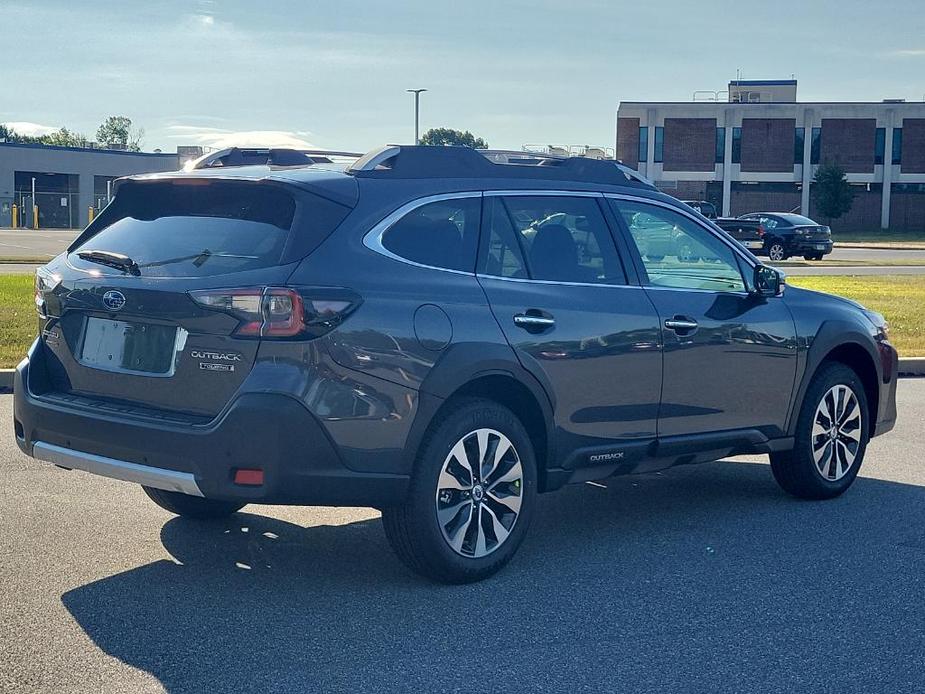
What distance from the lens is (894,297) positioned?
2125 cm

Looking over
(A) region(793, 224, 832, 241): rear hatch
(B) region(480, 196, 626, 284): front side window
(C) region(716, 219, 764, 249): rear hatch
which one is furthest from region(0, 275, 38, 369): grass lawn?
(A) region(793, 224, 832, 241): rear hatch

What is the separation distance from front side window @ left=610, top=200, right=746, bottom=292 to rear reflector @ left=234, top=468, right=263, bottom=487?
2.41 m

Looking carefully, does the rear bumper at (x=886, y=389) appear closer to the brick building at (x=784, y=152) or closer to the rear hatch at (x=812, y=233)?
the rear hatch at (x=812, y=233)

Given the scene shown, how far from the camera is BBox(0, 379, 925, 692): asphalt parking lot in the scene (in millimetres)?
4355

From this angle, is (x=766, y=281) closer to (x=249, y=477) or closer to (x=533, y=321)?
(x=533, y=321)

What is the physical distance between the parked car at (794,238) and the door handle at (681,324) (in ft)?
109

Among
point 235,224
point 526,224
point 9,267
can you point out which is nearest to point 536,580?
point 526,224

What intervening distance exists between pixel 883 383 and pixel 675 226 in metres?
1.91

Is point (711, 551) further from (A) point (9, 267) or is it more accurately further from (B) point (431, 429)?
(A) point (9, 267)

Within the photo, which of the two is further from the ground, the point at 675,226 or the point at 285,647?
the point at 675,226

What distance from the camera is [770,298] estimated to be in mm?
6961

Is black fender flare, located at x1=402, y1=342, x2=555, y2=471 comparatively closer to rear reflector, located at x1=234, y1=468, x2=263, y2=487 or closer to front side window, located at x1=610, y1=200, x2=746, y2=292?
rear reflector, located at x1=234, y1=468, x2=263, y2=487

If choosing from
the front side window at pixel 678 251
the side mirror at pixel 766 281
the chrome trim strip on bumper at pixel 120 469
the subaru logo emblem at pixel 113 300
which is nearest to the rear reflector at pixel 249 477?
the chrome trim strip on bumper at pixel 120 469

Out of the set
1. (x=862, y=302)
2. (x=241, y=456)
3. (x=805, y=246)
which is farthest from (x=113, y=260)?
(x=805, y=246)
